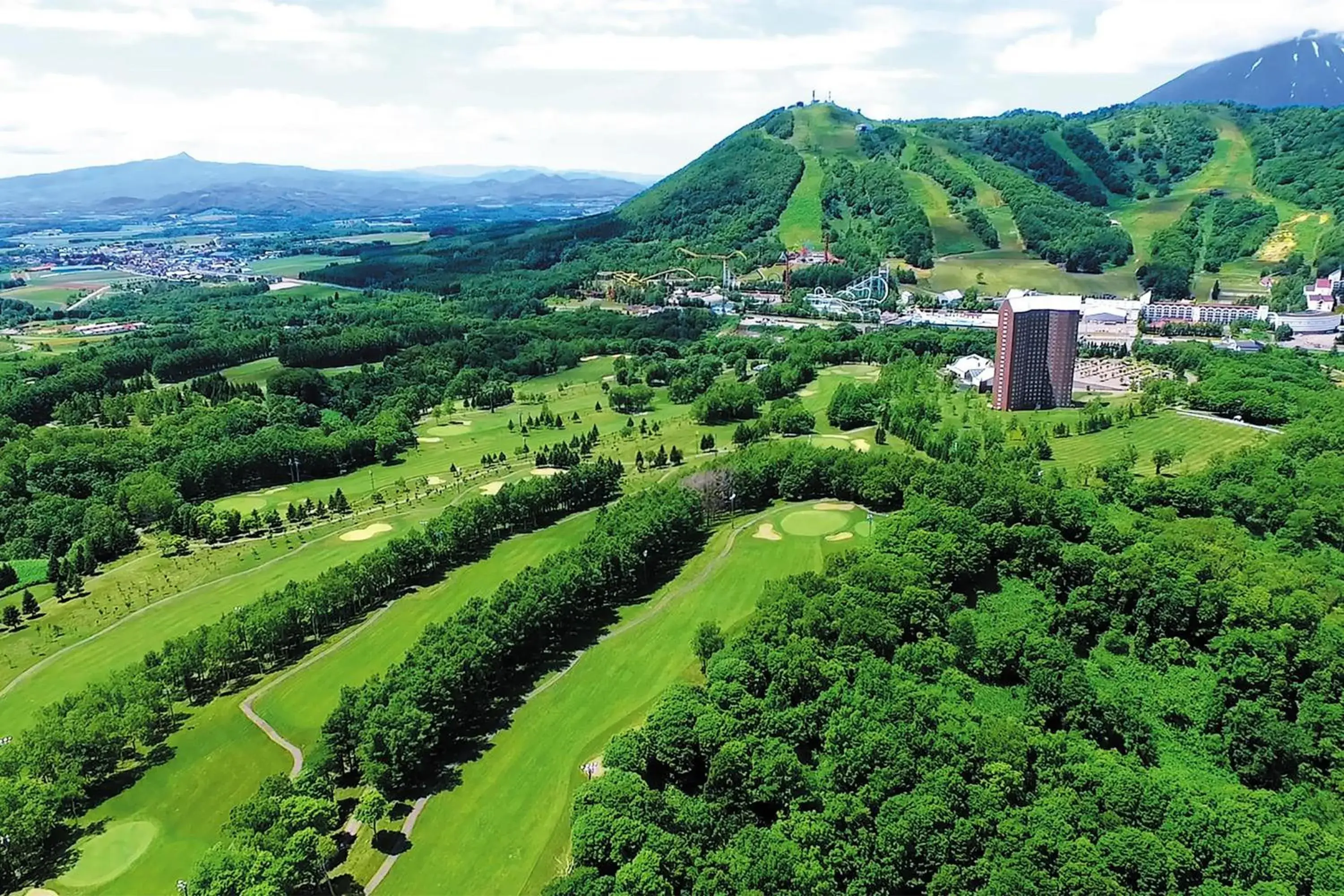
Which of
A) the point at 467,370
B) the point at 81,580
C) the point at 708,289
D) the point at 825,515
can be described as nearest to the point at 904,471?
the point at 825,515

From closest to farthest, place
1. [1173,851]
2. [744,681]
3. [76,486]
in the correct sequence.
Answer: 1. [1173,851]
2. [744,681]
3. [76,486]

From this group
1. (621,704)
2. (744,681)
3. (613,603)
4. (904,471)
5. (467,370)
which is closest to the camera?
(744,681)

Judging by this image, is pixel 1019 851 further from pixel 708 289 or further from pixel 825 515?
pixel 708 289

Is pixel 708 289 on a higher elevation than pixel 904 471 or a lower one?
higher

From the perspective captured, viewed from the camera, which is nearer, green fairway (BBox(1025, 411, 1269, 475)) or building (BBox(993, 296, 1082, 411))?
green fairway (BBox(1025, 411, 1269, 475))

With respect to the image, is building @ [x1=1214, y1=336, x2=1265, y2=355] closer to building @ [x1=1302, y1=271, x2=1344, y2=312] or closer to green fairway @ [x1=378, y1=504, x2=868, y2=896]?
building @ [x1=1302, y1=271, x2=1344, y2=312]

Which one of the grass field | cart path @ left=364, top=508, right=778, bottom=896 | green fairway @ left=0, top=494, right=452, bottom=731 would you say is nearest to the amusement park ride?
the grass field
